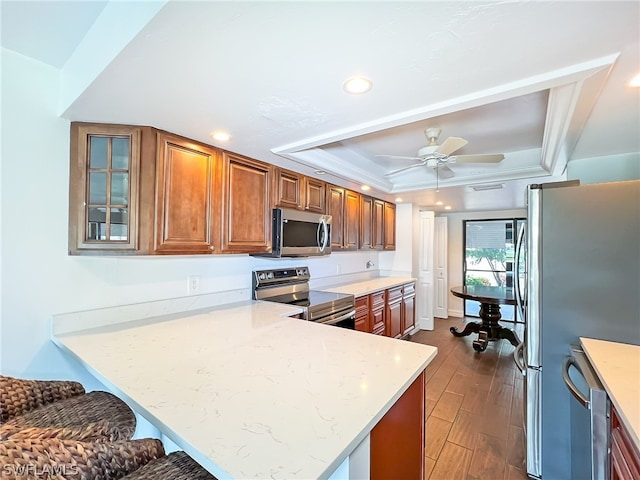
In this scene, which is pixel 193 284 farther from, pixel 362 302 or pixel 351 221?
pixel 351 221

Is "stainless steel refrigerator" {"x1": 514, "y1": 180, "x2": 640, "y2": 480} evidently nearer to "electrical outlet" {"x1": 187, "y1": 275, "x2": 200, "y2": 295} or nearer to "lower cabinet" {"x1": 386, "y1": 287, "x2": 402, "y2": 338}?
"lower cabinet" {"x1": 386, "y1": 287, "x2": 402, "y2": 338}

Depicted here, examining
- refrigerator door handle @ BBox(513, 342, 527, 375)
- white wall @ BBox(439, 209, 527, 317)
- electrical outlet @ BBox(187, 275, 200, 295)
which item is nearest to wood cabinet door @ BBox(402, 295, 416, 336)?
white wall @ BBox(439, 209, 527, 317)

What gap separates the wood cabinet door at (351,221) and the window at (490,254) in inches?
126

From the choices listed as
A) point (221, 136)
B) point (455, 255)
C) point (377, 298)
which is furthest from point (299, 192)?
point (455, 255)

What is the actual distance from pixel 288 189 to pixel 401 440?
6.70 feet

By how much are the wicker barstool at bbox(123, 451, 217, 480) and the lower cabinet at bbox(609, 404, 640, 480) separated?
→ 4.34 feet

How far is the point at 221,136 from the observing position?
190 centimetres

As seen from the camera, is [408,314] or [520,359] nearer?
[520,359]

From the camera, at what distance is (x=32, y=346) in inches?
61.6

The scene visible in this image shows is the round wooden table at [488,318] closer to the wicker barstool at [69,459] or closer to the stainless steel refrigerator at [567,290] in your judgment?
the stainless steel refrigerator at [567,290]

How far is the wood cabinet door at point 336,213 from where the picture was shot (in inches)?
130

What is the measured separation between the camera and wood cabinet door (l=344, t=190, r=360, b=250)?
356 centimetres

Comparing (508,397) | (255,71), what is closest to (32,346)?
(255,71)

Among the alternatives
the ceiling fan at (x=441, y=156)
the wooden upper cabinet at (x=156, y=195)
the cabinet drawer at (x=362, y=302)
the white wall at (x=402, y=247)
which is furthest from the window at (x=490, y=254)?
the wooden upper cabinet at (x=156, y=195)
